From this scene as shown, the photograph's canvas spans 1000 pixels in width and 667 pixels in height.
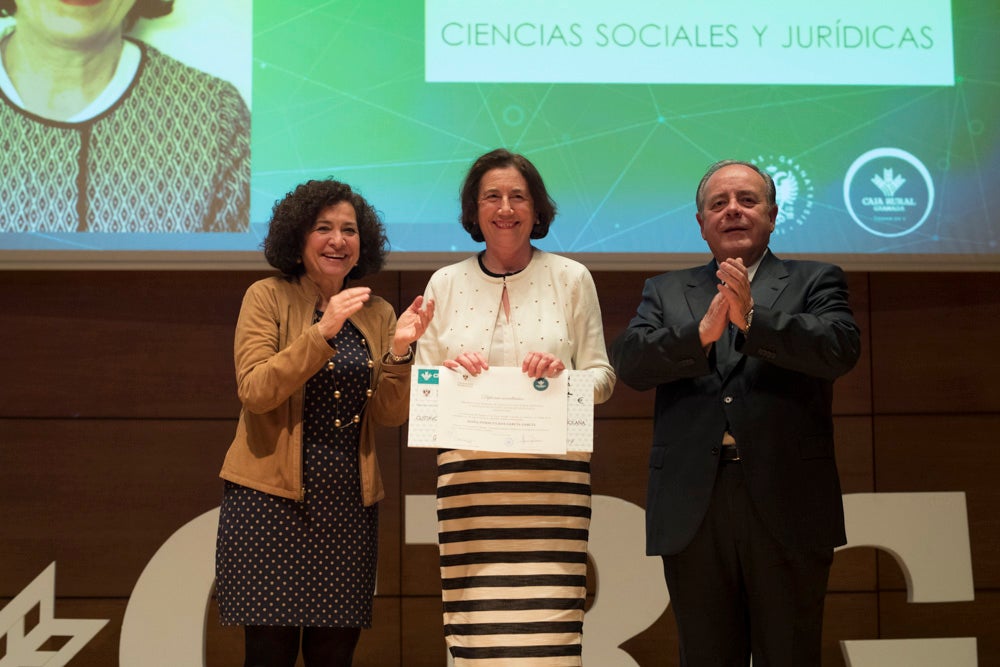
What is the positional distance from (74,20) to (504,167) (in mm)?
2046

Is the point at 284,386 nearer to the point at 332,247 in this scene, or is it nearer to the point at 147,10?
the point at 332,247

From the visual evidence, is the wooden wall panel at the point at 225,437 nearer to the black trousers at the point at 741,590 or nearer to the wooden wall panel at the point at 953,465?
the wooden wall panel at the point at 953,465

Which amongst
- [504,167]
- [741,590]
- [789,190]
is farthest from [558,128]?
[741,590]

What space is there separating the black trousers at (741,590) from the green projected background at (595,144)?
1582 mm

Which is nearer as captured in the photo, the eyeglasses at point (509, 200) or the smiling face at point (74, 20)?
the eyeglasses at point (509, 200)

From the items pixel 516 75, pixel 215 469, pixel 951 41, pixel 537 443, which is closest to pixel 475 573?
pixel 537 443

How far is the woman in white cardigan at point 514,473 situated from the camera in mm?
2404

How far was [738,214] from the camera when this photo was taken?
2.48 meters

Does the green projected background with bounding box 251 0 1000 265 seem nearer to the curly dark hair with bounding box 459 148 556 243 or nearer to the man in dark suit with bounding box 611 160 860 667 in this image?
the curly dark hair with bounding box 459 148 556 243

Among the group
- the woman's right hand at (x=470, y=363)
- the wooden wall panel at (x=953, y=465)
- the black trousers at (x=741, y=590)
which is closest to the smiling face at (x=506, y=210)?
the woman's right hand at (x=470, y=363)

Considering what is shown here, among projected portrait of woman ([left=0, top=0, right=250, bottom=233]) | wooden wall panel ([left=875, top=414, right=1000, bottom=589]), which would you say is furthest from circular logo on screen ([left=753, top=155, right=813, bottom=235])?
projected portrait of woman ([left=0, top=0, right=250, bottom=233])

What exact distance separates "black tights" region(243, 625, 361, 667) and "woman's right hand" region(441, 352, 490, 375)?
2.50 feet

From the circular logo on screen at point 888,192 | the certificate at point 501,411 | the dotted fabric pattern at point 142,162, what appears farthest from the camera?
the circular logo on screen at point 888,192

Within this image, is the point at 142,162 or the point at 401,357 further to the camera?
the point at 142,162
